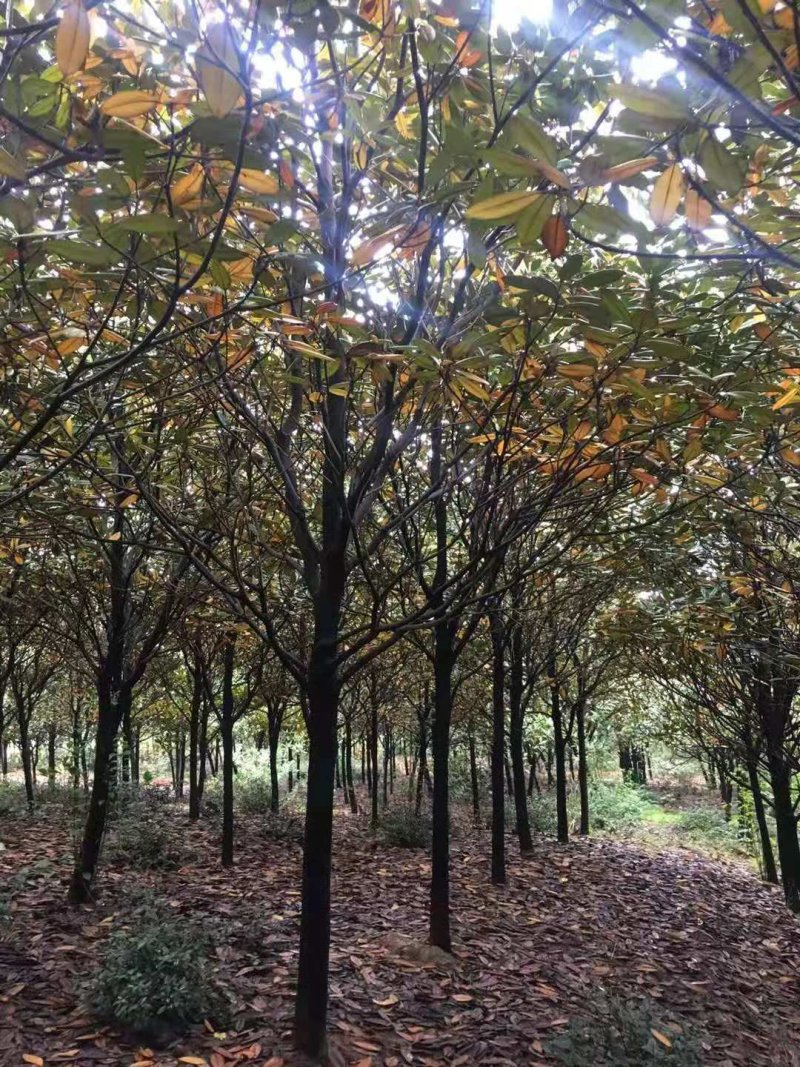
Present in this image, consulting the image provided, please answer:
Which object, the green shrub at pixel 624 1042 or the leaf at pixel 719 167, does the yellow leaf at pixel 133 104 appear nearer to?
the leaf at pixel 719 167

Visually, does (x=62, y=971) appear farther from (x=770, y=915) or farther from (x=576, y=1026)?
(x=770, y=915)

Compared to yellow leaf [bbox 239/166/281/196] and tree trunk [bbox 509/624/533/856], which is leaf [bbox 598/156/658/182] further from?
tree trunk [bbox 509/624/533/856]

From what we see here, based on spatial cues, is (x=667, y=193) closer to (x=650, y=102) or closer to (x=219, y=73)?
(x=650, y=102)

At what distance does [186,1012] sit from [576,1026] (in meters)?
2.35

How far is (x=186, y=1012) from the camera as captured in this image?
409cm

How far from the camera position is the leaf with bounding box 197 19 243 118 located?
119 centimetres

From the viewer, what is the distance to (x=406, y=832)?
36.1 ft

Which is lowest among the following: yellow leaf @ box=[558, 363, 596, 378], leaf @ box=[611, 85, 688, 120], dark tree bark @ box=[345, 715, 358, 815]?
dark tree bark @ box=[345, 715, 358, 815]

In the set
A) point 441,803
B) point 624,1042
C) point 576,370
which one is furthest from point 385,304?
point 624,1042

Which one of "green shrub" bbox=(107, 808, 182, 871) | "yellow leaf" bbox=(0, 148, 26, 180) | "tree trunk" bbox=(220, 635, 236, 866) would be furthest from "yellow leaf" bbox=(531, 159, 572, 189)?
"green shrub" bbox=(107, 808, 182, 871)

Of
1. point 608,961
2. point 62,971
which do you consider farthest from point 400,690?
point 62,971

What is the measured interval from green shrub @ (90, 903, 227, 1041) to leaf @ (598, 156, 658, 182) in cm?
467

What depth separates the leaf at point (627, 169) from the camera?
121 cm

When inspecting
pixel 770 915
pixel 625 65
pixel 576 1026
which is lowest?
pixel 770 915
